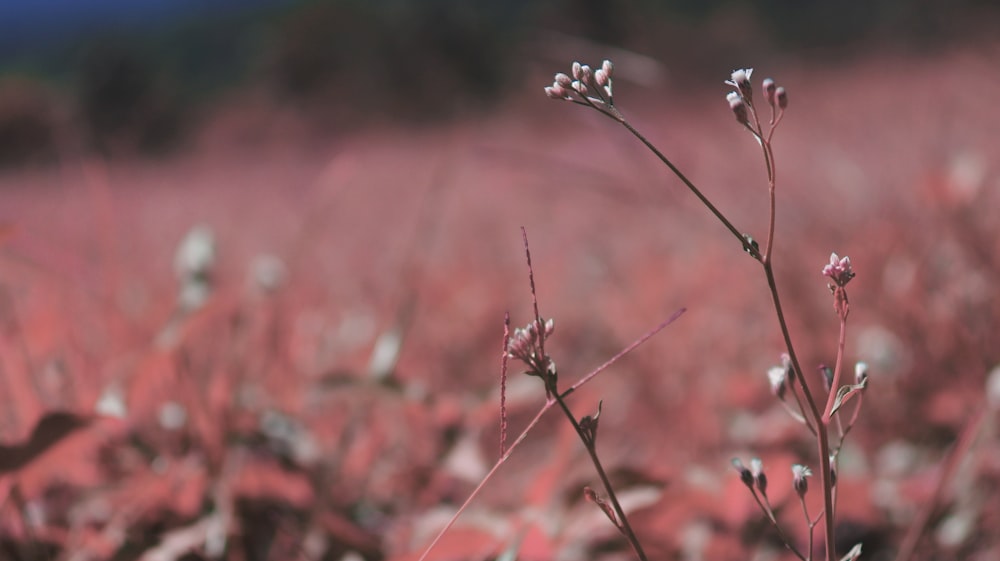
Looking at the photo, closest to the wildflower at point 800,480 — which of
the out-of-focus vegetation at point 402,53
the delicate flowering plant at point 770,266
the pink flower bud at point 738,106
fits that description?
the delicate flowering plant at point 770,266

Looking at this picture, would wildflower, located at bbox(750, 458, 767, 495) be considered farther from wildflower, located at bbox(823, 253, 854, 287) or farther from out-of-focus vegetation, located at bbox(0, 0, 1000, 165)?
out-of-focus vegetation, located at bbox(0, 0, 1000, 165)

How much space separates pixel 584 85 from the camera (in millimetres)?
241

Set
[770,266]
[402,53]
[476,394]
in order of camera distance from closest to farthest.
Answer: [770,266] < [476,394] < [402,53]

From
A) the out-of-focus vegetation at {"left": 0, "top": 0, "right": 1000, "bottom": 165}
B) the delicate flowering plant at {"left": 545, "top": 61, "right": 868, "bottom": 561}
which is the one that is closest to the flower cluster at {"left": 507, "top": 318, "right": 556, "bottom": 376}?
the delicate flowering plant at {"left": 545, "top": 61, "right": 868, "bottom": 561}

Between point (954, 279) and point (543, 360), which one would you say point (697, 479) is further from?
point (954, 279)

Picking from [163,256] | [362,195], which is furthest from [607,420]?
[362,195]

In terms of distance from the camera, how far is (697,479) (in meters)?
0.51

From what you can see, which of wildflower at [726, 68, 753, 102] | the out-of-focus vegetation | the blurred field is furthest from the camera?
the out-of-focus vegetation

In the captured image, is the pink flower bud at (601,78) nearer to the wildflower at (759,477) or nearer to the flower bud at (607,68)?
the flower bud at (607,68)

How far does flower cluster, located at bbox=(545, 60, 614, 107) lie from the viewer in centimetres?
24

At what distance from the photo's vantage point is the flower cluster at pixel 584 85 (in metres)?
0.24

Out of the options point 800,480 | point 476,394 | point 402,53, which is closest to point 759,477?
point 800,480

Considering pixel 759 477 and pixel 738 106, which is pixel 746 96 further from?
pixel 759 477

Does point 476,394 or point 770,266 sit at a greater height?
point 770,266
